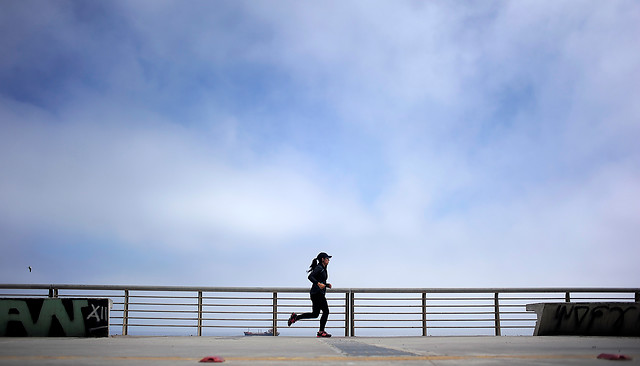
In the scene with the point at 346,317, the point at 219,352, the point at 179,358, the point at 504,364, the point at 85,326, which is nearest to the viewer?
the point at 504,364

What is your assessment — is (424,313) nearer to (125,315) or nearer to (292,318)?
(292,318)

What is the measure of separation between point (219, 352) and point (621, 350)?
5.15 m

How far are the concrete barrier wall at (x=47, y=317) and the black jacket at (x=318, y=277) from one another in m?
4.25

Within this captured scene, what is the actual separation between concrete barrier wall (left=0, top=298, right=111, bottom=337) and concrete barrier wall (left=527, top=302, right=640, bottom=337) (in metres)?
9.09

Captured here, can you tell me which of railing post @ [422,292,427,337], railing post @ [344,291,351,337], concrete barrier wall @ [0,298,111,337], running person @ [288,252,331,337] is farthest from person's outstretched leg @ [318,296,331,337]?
concrete barrier wall @ [0,298,111,337]

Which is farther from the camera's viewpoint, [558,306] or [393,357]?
[558,306]

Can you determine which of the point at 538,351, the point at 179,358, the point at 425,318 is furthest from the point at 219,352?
the point at 425,318

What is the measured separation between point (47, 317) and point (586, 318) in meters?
10.7

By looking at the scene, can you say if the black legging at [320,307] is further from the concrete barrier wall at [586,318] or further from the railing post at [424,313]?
the concrete barrier wall at [586,318]

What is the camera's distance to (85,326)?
36.1 ft

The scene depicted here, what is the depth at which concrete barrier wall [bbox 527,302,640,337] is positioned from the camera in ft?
38.5

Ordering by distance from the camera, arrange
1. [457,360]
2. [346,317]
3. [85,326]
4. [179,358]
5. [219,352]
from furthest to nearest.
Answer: [346,317]
[85,326]
[219,352]
[179,358]
[457,360]

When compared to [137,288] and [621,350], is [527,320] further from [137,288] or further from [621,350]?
[137,288]

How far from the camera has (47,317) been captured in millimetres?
10969
